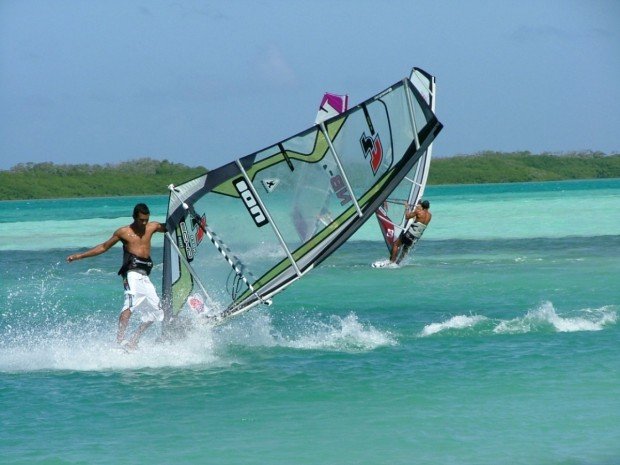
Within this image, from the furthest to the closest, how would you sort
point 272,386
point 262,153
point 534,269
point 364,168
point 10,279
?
point 10,279 < point 534,269 < point 364,168 < point 262,153 < point 272,386

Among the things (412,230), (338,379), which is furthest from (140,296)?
(412,230)

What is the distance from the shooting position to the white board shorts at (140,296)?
1012 centimetres

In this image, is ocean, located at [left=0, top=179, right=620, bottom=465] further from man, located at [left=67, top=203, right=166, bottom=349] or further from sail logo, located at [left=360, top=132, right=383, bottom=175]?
sail logo, located at [left=360, top=132, right=383, bottom=175]

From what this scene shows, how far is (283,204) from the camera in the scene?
1037 cm

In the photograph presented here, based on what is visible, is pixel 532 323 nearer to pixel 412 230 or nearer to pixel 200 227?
pixel 200 227

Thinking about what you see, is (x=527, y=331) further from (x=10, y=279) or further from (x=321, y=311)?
(x=10, y=279)

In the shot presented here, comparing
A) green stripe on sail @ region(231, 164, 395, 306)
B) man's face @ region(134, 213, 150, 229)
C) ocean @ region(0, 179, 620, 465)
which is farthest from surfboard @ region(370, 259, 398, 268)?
man's face @ region(134, 213, 150, 229)

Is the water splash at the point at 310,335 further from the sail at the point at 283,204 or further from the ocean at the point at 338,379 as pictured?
the sail at the point at 283,204

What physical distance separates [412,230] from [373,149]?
8789mm

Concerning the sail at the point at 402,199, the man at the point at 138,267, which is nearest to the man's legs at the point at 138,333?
the man at the point at 138,267

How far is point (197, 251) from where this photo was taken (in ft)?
34.1

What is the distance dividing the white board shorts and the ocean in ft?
1.78

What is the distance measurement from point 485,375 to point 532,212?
114 feet

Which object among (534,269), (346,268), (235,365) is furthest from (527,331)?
(346,268)
